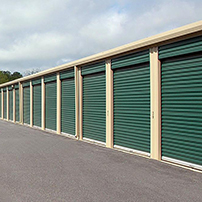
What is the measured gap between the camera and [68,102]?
13.5 metres

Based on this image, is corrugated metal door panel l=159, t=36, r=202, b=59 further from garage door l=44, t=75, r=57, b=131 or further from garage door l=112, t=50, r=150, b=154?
garage door l=44, t=75, r=57, b=131

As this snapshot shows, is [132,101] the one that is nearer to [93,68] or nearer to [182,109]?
[182,109]

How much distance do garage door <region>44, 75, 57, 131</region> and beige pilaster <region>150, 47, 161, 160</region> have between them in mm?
8086

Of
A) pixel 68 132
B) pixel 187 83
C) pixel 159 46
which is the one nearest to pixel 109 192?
pixel 187 83

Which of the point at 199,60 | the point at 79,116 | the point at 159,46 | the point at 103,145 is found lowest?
the point at 103,145

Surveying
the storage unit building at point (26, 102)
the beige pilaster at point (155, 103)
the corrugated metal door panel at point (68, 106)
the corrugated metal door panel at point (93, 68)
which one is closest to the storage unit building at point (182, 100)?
the beige pilaster at point (155, 103)

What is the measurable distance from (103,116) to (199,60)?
4.72 metres

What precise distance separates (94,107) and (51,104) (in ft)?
16.6

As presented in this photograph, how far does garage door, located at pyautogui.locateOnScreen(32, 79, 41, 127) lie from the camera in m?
17.6

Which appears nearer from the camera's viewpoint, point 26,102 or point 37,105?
point 37,105

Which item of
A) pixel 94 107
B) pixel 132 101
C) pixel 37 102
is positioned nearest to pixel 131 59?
pixel 132 101

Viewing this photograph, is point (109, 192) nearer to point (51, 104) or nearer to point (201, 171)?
point (201, 171)

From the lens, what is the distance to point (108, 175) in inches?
246

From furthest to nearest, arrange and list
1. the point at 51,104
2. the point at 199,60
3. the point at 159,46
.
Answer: the point at 51,104 → the point at 159,46 → the point at 199,60
